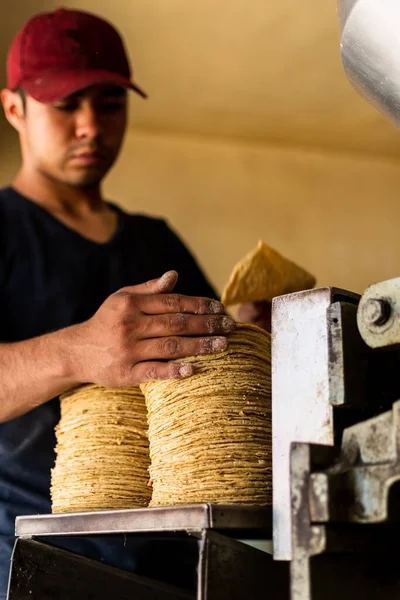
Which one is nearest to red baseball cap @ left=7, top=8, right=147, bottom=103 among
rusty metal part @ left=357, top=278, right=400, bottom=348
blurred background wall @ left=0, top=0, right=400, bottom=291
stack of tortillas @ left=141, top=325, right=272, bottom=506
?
stack of tortillas @ left=141, top=325, right=272, bottom=506

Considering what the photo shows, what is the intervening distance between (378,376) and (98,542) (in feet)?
2.05

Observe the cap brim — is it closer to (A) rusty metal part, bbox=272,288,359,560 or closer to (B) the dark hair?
(B) the dark hair

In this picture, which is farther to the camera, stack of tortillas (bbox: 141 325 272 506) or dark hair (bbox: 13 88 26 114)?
dark hair (bbox: 13 88 26 114)

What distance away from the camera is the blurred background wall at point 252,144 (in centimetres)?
265

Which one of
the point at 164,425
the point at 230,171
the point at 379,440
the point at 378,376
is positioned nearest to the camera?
the point at 379,440

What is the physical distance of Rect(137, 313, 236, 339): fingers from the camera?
0.91 metres

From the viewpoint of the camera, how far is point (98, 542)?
121 cm

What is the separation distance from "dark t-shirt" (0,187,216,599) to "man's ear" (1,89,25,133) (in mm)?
176

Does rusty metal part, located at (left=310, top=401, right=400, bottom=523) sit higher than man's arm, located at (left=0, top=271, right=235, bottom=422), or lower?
lower

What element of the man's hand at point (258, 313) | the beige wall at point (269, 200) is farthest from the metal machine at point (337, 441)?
the beige wall at point (269, 200)

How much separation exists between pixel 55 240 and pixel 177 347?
634 mm

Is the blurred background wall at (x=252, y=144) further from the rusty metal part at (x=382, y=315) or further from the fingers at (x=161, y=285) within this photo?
the rusty metal part at (x=382, y=315)

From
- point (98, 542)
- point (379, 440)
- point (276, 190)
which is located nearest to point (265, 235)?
point (276, 190)

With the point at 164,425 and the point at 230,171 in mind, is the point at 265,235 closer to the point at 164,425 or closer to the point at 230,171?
the point at 230,171
